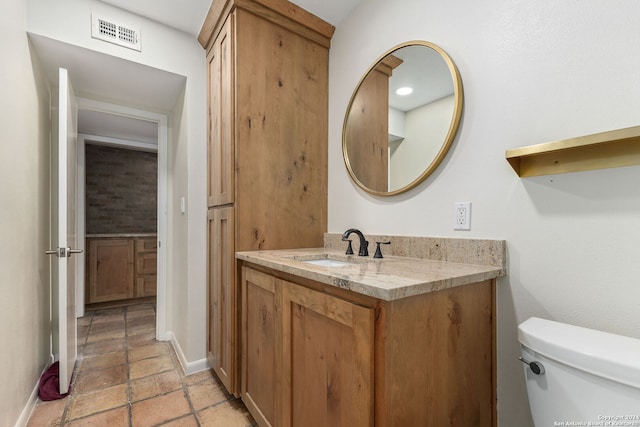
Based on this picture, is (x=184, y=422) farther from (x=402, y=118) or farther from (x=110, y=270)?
(x=110, y=270)

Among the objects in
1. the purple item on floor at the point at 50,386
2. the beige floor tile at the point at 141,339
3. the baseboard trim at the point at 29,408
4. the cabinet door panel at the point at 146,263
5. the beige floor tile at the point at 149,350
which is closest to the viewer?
the baseboard trim at the point at 29,408

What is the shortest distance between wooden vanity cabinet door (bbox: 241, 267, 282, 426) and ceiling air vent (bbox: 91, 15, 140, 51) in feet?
5.40

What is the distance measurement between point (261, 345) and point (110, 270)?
3196 mm

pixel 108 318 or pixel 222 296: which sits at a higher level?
pixel 222 296

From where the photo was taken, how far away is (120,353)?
2328mm

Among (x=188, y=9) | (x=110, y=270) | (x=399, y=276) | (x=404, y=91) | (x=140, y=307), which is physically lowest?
(x=140, y=307)

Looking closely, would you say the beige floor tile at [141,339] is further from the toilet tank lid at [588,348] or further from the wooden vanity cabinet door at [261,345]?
the toilet tank lid at [588,348]

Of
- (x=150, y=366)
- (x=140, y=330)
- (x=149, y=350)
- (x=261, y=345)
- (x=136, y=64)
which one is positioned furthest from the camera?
(x=140, y=330)

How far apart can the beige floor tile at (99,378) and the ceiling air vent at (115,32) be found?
2.19 m

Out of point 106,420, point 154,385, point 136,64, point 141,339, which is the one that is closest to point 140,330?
point 141,339

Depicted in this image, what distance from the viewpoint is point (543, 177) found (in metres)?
1.02

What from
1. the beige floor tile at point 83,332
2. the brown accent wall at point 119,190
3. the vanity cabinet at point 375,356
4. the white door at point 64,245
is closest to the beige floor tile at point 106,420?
the white door at point 64,245

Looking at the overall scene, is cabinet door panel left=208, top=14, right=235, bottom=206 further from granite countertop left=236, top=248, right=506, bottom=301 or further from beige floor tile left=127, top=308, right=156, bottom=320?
beige floor tile left=127, top=308, right=156, bottom=320

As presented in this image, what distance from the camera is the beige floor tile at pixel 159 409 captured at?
153 centimetres
